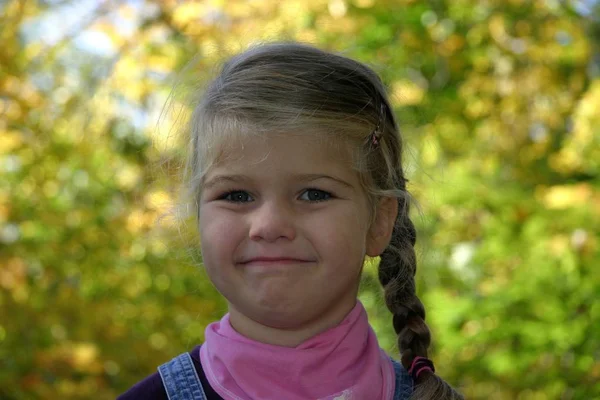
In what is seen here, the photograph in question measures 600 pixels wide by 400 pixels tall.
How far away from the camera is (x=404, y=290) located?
6.49 feet

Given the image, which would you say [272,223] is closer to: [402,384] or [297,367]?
[297,367]

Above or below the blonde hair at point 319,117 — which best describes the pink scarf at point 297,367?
below

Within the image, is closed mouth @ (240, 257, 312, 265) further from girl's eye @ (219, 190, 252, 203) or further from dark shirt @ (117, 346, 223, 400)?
dark shirt @ (117, 346, 223, 400)

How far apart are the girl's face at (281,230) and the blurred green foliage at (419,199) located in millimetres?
2092

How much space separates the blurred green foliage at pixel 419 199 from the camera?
4148 millimetres

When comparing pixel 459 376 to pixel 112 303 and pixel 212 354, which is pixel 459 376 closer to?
pixel 112 303

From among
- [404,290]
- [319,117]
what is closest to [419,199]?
[404,290]

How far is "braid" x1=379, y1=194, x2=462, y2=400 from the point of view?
1904mm

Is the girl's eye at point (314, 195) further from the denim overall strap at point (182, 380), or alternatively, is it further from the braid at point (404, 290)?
the denim overall strap at point (182, 380)

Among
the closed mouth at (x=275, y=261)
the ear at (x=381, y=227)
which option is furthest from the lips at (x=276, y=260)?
the ear at (x=381, y=227)

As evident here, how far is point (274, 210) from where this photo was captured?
160 centimetres

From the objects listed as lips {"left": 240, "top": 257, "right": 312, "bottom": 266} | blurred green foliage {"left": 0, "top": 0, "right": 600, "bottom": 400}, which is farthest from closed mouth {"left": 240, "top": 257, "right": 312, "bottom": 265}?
blurred green foliage {"left": 0, "top": 0, "right": 600, "bottom": 400}

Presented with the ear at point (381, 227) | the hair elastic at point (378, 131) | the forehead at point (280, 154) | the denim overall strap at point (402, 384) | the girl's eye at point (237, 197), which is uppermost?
the forehead at point (280, 154)

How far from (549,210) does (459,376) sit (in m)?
0.96
